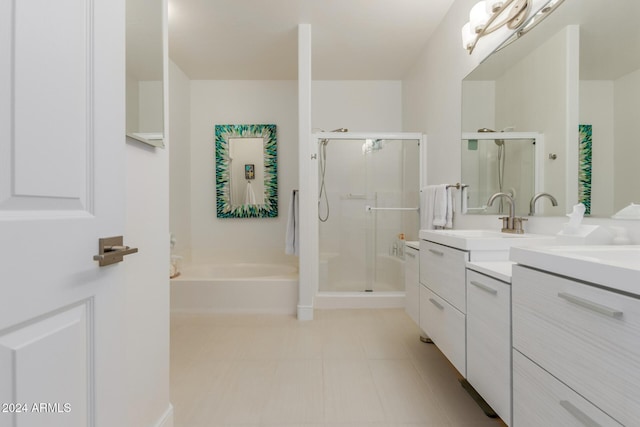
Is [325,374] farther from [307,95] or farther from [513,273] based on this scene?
[307,95]

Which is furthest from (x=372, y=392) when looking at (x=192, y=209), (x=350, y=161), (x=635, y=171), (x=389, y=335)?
(x=192, y=209)

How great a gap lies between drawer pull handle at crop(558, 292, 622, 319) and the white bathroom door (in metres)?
1.08

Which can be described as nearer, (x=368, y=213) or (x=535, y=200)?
(x=535, y=200)

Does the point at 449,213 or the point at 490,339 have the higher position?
the point at 449,213

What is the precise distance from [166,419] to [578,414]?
55.1 inches

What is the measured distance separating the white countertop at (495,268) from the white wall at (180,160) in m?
2.88

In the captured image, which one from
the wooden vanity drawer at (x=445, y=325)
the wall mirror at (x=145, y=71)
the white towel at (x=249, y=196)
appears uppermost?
the wall mirror at (x=145, y=71)

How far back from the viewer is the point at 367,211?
3.21 meters

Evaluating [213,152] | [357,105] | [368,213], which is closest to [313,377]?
[368,213]

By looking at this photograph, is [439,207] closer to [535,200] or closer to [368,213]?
[368,213]

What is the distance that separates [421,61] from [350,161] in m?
1.23

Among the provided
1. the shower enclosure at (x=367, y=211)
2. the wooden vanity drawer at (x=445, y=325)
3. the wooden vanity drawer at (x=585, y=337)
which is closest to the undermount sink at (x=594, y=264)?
the wooden vanity drawer at (x=585, y=337)

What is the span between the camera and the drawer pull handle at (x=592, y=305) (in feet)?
2.18

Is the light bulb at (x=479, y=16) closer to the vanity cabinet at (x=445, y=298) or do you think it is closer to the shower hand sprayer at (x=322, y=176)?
the vanity cabinet at (x=445, y=298)
